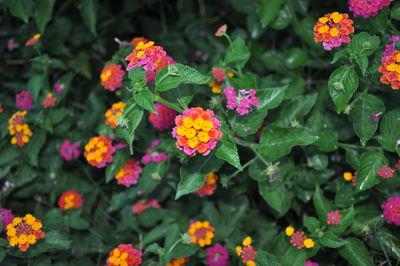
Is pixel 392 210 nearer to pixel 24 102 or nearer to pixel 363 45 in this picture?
pixel 363 45

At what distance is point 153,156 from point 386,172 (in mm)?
1150

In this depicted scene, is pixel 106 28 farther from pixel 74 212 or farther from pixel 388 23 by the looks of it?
pixel 388 23

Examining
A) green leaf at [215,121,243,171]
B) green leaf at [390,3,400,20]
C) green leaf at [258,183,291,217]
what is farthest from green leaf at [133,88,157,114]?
green leaf at [390,3,400,20]

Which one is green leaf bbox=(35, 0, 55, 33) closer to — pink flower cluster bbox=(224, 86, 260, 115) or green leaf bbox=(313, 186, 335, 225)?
pink flower cluster bbox=(224, 86, 260, 115)

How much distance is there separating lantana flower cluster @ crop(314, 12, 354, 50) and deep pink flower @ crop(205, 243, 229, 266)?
1131 mm

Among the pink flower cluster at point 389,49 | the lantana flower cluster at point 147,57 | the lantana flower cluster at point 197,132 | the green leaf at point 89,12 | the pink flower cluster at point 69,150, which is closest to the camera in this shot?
the lantana flower cluster at point 197,132

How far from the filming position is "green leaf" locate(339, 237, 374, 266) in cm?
207

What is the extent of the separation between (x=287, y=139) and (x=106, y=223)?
1242mm

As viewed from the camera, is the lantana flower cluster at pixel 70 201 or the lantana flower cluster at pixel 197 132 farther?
the lantana flower cluster at pixel 70 201

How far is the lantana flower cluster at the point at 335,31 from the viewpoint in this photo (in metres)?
1.96

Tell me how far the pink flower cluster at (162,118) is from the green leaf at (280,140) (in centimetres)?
54

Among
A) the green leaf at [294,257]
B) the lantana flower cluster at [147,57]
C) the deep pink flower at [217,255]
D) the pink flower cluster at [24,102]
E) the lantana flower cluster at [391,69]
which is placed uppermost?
the lantana flower cluster at [147,57]

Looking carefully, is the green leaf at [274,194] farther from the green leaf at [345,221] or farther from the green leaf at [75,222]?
the green leaf at [75,222]

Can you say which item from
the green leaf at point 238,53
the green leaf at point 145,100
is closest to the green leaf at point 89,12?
the green leaf at point 238,53
